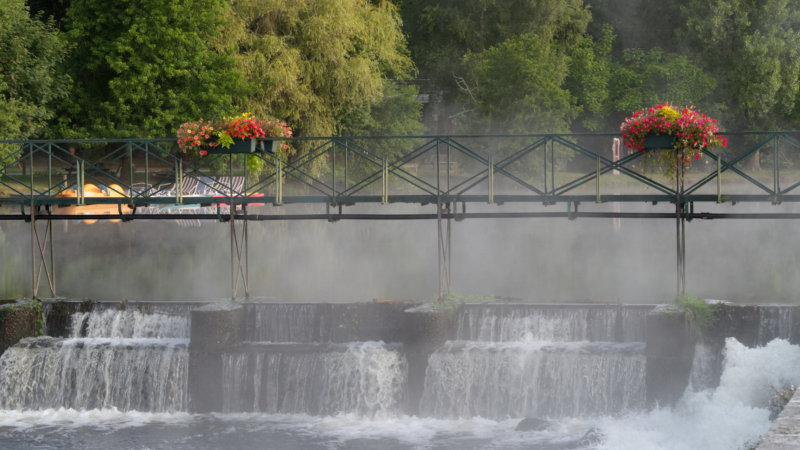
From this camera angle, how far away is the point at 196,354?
49.5 ft

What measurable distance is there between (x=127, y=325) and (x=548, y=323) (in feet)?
24.7

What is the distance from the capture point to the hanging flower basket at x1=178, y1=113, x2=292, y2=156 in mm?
15195

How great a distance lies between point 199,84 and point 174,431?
22.1 metres

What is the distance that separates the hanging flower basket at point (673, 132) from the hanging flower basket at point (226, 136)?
5882mm

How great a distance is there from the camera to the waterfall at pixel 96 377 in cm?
1516

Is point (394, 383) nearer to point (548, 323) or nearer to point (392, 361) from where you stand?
point (392, 361)

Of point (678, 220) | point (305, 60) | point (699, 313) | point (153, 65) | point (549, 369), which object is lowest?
point (549, 369)

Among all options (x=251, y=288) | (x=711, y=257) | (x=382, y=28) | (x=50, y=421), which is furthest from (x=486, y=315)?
(x=382, y=28)

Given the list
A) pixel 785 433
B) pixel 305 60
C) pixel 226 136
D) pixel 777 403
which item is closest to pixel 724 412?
pixel 777 403

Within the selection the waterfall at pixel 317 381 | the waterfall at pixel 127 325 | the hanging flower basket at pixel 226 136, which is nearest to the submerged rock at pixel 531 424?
the waterfall at pixel 317 381

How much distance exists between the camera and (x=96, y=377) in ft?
50.3

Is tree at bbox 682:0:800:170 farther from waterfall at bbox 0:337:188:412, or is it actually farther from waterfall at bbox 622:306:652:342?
waterfall at bbox 0:337:188:412

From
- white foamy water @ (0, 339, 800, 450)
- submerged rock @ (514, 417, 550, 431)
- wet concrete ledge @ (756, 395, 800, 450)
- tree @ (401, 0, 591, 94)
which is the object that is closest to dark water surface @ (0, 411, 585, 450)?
white foamy water @ (0, 339, 800, 450)

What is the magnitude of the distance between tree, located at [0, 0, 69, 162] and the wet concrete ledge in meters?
26.0
